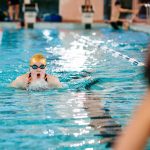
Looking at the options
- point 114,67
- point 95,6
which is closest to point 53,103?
point 114,67

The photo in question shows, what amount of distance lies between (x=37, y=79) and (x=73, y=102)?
3.07 feet

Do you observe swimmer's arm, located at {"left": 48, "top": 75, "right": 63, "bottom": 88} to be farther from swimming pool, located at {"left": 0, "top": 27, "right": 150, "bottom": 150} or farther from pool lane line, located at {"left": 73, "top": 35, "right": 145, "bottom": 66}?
pool lane line, located at {"left": 73, "top": 35, "right": 145, "bottom": 66}

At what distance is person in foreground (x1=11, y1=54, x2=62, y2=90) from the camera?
6.53 m

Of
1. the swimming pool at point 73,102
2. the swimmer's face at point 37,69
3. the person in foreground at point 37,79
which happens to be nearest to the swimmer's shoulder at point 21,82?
the person in foreground at point 37,79

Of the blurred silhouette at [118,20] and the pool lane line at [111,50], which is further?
the blurred silhouette at [118,20]

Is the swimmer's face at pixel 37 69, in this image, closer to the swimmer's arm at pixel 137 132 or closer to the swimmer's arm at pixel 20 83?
the swimmer's arm at pixel 20 83

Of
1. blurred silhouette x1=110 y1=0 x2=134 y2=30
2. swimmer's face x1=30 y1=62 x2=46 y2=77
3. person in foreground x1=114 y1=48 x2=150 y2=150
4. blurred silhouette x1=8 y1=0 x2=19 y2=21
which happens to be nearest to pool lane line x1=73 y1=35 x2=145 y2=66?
swimmer's face x1=30 y1=62 x2=46 y2=77

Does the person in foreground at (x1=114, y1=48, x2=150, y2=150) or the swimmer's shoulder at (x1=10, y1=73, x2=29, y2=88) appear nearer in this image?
the person in foreground at (x1=114, y1=48, x2=150, y2=150)

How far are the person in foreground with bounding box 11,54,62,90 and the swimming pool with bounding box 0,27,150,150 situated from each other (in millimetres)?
108

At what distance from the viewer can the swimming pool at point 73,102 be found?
163 inches

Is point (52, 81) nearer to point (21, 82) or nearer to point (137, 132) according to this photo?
point (21, 82)

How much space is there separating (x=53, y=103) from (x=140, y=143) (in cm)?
432

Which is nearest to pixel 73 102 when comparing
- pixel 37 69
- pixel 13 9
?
pixel 37 69

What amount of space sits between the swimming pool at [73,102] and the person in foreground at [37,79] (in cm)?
11
